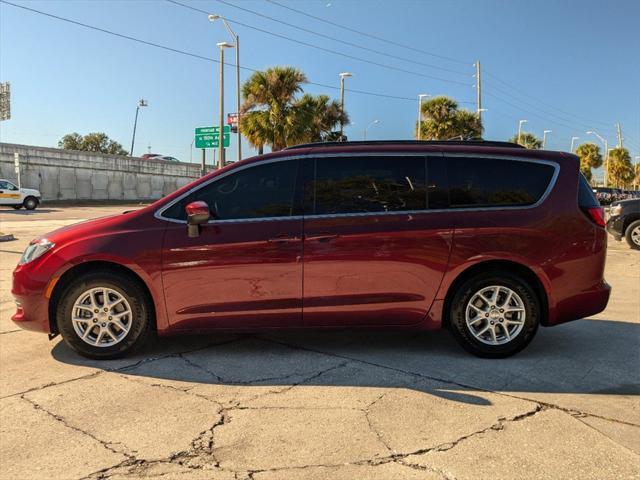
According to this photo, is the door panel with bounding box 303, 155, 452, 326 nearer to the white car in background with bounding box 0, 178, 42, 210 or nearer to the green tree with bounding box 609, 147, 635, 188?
the white car in background with bounding box 0, 178, 42, 210

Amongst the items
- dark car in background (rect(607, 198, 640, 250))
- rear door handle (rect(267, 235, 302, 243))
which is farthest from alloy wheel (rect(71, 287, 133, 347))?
dark car in background (rect(607, 198, 640, 250))

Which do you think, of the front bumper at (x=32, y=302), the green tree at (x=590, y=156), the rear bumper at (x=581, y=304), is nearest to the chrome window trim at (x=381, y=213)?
the rear bumper at (x=581, y=304)

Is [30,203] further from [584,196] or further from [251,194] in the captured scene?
[584,196]

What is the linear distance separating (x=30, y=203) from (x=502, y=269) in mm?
34455

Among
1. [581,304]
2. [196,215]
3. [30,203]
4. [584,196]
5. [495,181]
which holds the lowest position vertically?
[581,304]

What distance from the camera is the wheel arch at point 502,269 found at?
4523mm

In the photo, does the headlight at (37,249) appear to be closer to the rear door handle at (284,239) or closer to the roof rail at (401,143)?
the rear door handle at (284,239)

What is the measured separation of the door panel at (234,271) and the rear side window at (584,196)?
7.93 ft

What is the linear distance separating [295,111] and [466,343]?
25.6 metres

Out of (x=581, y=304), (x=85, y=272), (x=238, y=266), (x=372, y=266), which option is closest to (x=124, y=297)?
(x=85, y=272)

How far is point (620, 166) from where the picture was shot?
84.1 m

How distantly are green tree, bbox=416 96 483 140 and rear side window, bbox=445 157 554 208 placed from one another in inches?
1425

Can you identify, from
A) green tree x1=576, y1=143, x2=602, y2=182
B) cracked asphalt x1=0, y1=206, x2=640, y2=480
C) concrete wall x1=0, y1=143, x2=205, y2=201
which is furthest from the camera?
green tree x1=576, y1=143, x2=602, y2=182

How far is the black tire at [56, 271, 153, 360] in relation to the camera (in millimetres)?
4359
